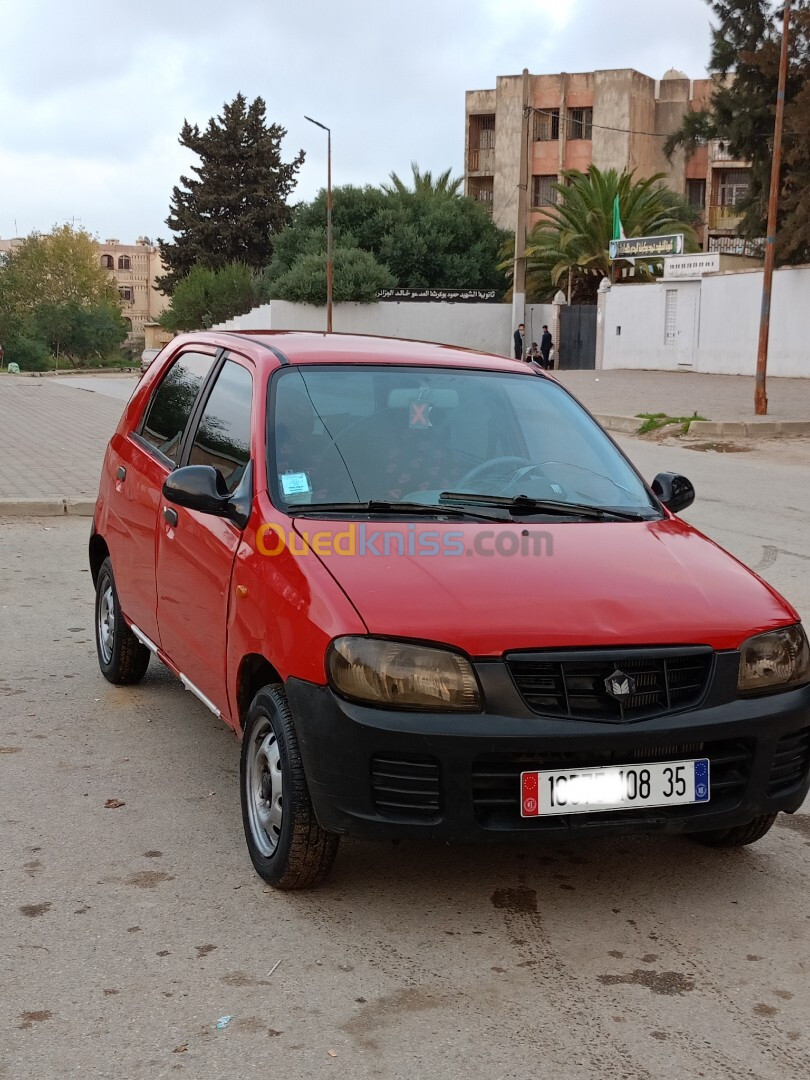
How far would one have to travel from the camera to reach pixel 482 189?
68000mm

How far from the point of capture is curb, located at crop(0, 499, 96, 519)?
11.1 meters

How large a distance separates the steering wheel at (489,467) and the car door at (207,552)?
755 mm

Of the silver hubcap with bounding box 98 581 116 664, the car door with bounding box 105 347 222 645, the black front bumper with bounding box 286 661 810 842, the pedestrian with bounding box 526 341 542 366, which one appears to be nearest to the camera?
the black front bumper with bounding box 286 661 810 842

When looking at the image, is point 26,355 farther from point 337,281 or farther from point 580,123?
point 580,123

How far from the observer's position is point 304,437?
437 centimetres

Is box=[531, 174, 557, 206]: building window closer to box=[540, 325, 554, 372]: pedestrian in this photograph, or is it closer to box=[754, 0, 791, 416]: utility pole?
box=[540, 325, 554, 372]: pedestrian

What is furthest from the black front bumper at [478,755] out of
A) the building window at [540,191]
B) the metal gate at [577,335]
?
the building window at [540,191]

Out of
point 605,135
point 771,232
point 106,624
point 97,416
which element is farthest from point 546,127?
point 106,624

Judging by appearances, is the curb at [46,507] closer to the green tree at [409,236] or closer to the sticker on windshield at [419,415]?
the sticker on windshield at [419,415]

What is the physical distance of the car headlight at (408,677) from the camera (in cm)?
332

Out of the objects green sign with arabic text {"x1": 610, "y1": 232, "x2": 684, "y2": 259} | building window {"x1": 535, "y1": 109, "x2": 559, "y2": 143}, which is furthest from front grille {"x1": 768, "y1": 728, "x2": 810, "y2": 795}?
building window {"x1": 535, "y1": 109, "x2": 559, "y2": 143}

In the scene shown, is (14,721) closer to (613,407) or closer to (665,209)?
(613,407)

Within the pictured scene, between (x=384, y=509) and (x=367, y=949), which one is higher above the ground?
(x=384, y=509)

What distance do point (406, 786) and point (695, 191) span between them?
64742 mm
